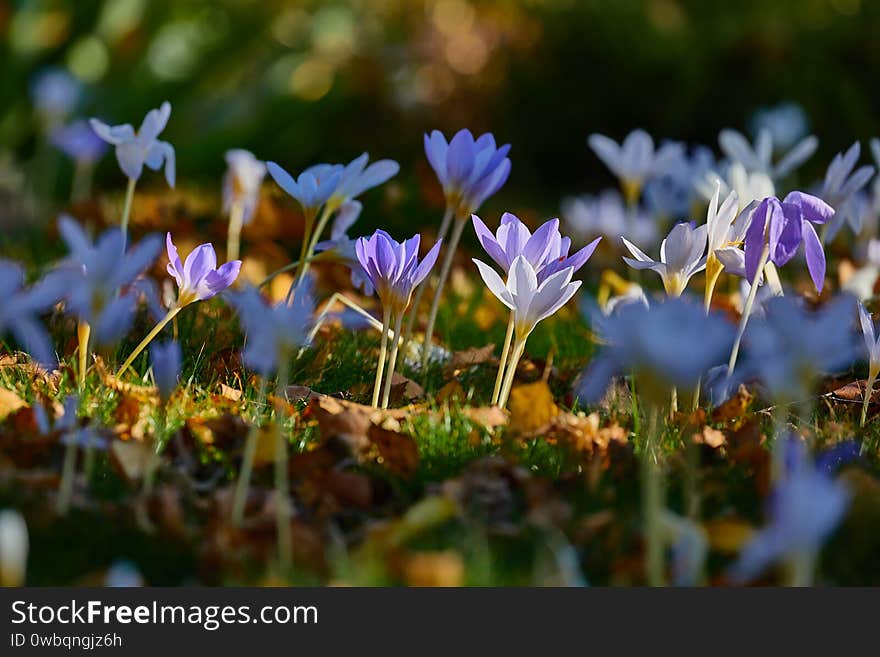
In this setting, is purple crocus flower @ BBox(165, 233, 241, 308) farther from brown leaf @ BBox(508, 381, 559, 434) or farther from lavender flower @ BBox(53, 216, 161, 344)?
brown leaf @ BBox(508, 381, 559, 434)

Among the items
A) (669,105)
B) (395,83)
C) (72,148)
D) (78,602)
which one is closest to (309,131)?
(395,83)

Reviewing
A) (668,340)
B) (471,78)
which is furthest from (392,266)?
(471,78)

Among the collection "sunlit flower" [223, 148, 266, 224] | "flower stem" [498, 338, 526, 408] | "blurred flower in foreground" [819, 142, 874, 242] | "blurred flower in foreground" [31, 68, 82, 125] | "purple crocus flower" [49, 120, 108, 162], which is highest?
"blurred flower in foreground" [31, 68, 82, 125]

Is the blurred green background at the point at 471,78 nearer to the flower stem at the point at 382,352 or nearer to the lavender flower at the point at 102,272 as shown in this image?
the flower stem at the point at 382,352

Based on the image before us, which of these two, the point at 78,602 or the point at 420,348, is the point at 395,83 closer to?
the point at 420,348

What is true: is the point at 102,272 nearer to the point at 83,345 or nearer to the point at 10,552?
the point at 83,345

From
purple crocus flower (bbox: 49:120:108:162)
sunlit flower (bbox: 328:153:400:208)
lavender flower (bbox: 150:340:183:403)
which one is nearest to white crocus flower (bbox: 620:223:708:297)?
sunlit flower (bbox: 328:153:400:208)
